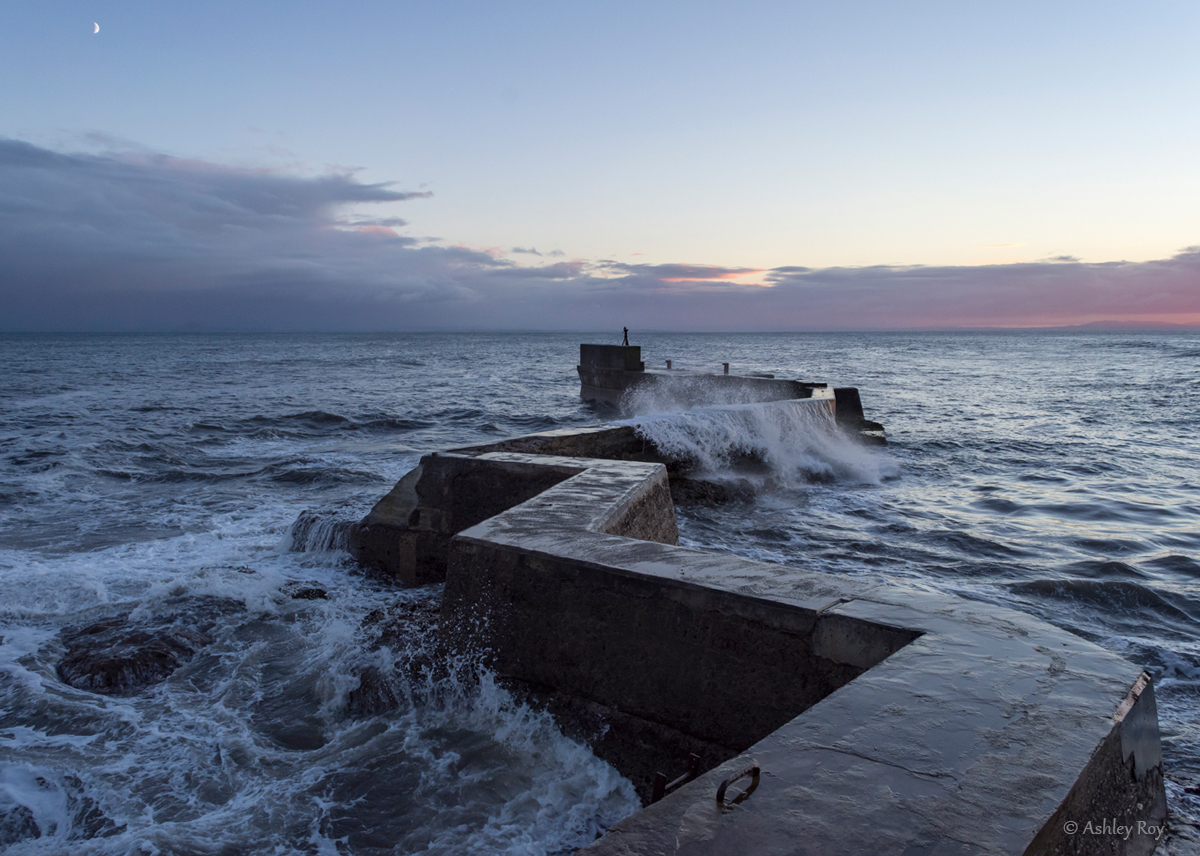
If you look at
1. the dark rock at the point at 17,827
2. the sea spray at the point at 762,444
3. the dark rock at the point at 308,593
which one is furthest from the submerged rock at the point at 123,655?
the sea spray at the point at 762,444

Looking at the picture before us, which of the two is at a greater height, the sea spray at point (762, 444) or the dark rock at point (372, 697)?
the sea spray at point (762, 444)

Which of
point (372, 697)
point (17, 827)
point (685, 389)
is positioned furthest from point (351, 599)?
point (685, 389)

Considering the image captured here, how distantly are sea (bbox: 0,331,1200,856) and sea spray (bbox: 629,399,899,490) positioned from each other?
0.05m

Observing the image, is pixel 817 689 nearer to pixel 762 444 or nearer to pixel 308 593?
pixel 308 593

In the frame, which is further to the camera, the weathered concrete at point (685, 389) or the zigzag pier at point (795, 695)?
the weathered concrete at point (685, 389)

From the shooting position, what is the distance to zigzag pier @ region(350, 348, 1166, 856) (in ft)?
6.00

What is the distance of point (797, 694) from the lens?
2959mm

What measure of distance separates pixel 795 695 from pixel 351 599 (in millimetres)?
4503

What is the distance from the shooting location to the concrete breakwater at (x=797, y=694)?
1831mm

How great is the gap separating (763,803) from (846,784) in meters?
0.26

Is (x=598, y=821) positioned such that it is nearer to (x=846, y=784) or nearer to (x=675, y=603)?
(x=675, y=603)

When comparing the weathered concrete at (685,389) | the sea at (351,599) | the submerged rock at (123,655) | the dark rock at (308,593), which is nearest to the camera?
the sea at (351,599)

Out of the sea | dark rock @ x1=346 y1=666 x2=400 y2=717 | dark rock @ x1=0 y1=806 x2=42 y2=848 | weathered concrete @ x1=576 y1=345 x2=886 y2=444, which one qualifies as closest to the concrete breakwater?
the sea

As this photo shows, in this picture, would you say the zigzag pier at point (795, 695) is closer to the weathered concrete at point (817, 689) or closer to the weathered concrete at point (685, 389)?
the weathered concrete at point (817, 689)
